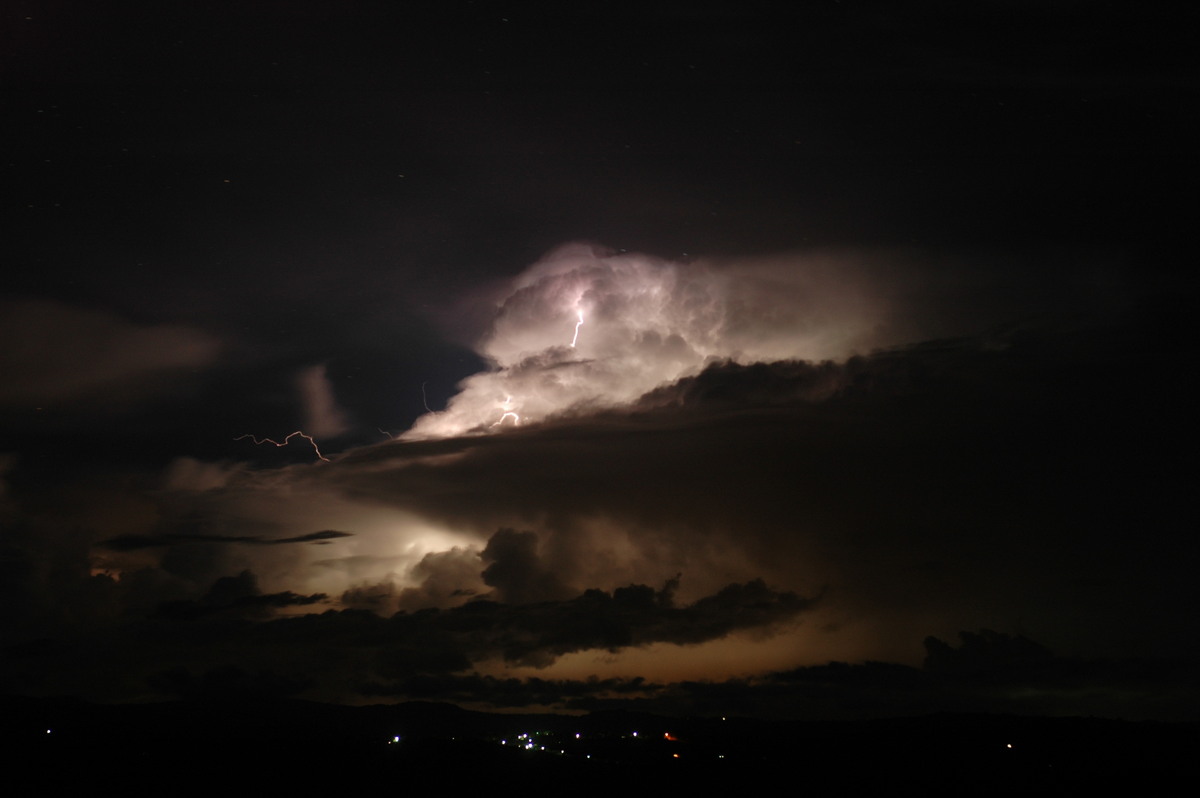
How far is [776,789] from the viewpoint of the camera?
124 meters

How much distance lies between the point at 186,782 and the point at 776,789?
69787mm

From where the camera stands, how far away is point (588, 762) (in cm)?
15162

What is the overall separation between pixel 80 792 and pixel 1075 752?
175m

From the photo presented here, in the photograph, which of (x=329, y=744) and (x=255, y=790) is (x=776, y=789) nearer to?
(x=255, y=790)

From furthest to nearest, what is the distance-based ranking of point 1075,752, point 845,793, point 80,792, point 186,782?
point 1075,752 → point 845,793 → point 186,782 → point 80,792

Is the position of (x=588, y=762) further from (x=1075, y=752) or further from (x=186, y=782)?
(x=1075, y=752)

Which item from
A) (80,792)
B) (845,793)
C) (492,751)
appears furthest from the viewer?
(492,751)

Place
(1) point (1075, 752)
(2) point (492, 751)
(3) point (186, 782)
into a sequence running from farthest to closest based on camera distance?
(1) point (1075, 752)
(2) point (492, 751)
(3) point (186, 782)

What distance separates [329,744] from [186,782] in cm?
7705

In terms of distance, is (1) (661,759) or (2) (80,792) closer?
(2) (80,792)

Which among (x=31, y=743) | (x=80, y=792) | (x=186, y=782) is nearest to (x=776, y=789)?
(x=186, y=782)

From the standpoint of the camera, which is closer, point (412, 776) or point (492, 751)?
point (412, 776)

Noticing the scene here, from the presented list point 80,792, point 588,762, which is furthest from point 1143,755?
point 80,792

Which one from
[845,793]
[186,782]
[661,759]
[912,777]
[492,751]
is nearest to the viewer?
[186,782]
